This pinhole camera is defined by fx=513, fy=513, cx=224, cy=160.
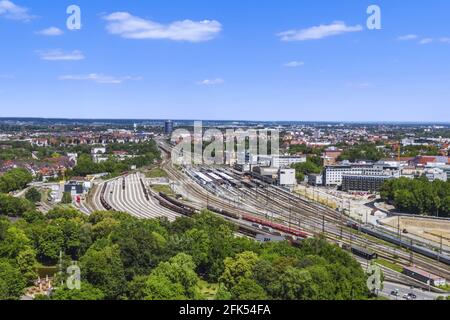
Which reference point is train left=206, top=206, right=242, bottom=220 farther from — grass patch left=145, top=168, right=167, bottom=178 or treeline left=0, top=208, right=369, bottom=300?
grass patch left=145, top=168, right=167, bottom=178

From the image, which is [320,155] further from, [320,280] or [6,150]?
[320,280]

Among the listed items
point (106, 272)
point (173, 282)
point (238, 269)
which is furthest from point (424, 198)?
point (106, 272)

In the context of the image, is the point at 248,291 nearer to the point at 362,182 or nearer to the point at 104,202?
the point at 104,202

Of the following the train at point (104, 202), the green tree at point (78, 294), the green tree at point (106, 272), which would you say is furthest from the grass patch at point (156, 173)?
the green tree at point (78, 294)

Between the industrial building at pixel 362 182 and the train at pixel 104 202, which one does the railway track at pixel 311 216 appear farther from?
the train at pixel 104 202

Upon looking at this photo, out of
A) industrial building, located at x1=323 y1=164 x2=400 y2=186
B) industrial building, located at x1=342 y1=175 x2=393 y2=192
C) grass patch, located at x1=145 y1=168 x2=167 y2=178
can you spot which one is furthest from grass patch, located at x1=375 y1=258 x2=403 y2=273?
grass patch, located at x1=145 y1=168 x2=167 y2=178
